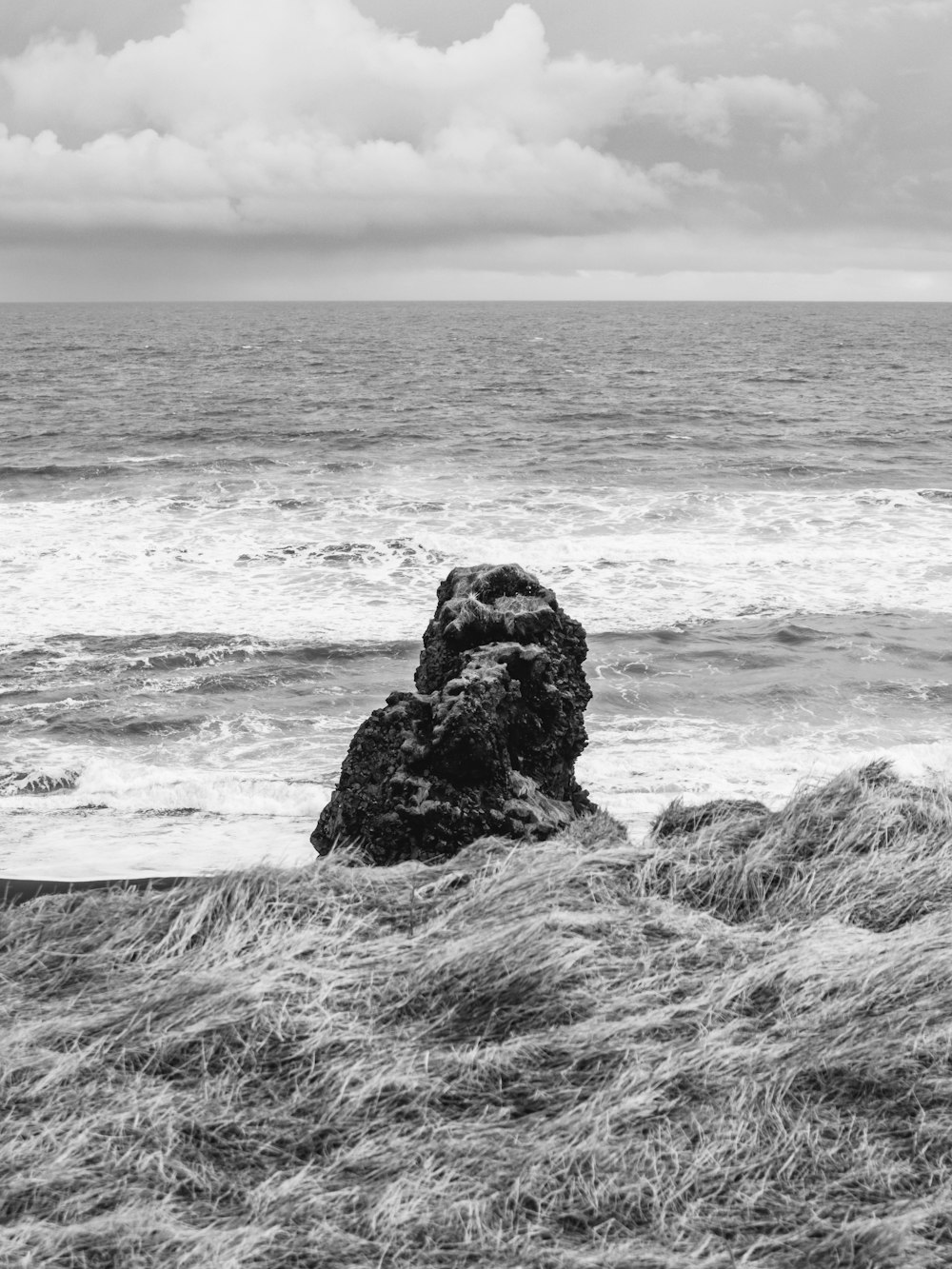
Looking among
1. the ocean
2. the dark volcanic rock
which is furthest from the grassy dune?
the ocean

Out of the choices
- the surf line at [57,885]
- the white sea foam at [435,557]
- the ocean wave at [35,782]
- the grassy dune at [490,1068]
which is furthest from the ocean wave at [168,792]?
the white sea foam at [435,557]

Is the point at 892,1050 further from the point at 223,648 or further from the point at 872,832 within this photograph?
the point at 223,648

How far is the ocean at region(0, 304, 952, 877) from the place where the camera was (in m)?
12.1

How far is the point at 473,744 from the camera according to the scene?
7.13m

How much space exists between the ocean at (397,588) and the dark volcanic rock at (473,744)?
143cm

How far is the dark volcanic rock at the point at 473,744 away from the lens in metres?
6.97

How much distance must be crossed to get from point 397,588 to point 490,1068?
16.8 metres

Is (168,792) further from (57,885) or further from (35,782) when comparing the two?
(57,885)

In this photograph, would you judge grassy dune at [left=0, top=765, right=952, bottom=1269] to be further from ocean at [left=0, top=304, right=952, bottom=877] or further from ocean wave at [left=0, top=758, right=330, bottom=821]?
ocean wave at [left=0, top=758, right=330, bottom=821]

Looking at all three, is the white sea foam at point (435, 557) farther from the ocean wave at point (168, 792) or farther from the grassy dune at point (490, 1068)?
the grassy dune at point (490, 1068)

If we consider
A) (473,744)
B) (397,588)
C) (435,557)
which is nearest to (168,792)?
(473,744)

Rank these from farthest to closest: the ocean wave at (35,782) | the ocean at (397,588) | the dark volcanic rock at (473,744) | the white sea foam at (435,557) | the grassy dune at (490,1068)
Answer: the white sea foam at (435,557), the ocean at (397,588), the ocean wave at (35,782), the dark volcanic rock at (473,744), the grassy dune at (490,1068)

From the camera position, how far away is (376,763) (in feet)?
24.7

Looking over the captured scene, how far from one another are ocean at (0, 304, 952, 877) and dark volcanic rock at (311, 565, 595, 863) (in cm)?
143
